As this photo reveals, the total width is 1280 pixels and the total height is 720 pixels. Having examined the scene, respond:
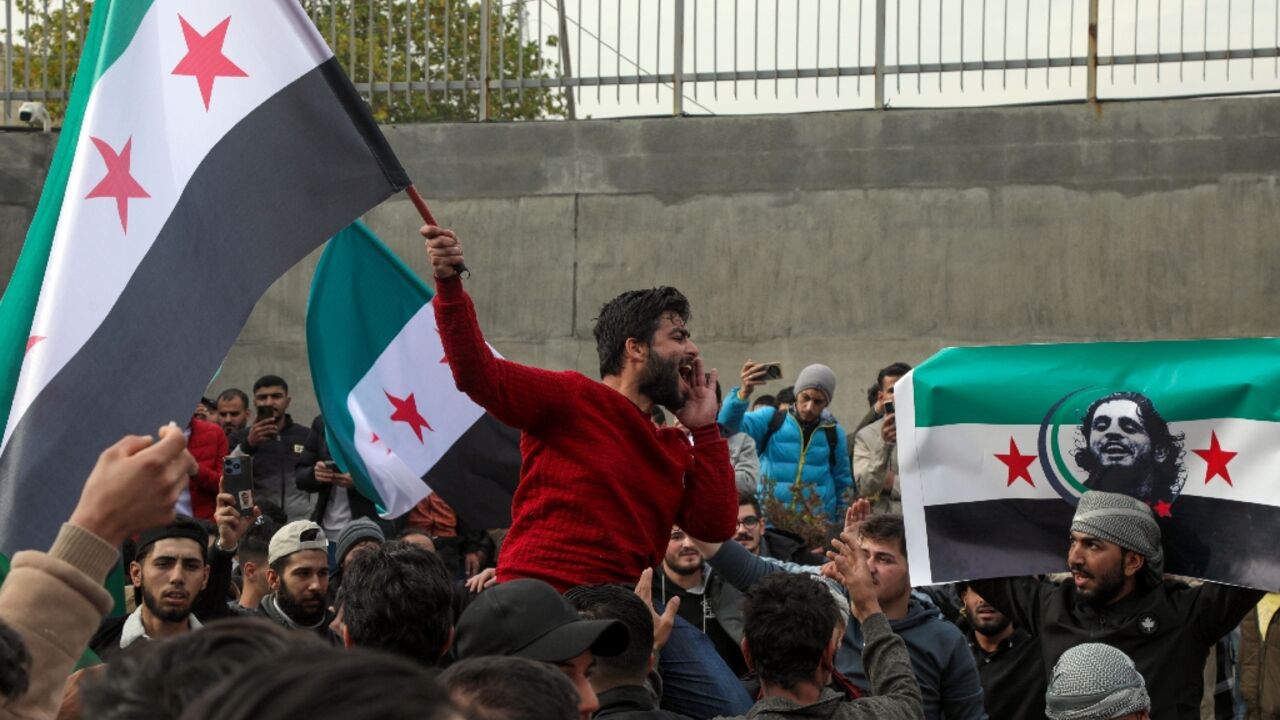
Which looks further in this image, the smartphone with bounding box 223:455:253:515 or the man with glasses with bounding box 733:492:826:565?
the man with glasses with bounding box 733:492:826:565

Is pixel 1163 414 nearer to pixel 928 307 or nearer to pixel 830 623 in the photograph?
pixel 830 623

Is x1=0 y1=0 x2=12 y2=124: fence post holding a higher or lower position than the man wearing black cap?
higher

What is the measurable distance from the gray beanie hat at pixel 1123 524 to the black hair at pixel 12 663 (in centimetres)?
438

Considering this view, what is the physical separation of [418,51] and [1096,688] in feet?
31.0

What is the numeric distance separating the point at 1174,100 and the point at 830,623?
9086mm

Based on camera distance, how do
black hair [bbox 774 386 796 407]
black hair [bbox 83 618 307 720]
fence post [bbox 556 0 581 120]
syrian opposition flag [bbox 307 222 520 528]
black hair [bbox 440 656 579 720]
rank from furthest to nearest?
fence post [bbox 556 0 581 120]
black hair [bbox 774 386 796 407]
syrian opposition flag [bbox 307 222 520 528]
black hair [bbox 440 656 579 720]
black hair [bbox 83 618 307 720]

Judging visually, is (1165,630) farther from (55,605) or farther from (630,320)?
(55,605)

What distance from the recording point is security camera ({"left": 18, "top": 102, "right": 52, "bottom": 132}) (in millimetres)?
13969

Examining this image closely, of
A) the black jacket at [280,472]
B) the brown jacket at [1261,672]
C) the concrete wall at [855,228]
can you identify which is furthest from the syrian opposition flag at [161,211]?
the concrete wall at [855,228]

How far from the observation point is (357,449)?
8750 millimetres

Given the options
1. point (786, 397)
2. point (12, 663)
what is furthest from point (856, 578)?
point (786, 397)

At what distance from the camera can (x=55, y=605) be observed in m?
2.39

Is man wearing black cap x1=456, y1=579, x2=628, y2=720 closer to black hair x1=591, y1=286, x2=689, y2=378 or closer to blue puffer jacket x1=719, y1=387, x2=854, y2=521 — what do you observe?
black hair x1=591, y1=286, x2=689, y2=378

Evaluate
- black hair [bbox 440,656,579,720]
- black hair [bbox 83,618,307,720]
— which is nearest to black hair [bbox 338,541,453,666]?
black hair [bbox 440,656,579,720]
